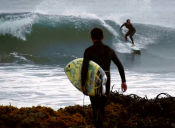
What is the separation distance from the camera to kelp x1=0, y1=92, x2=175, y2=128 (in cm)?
507

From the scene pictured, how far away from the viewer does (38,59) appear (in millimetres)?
19953

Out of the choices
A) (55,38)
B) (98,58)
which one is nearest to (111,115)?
(98,58)

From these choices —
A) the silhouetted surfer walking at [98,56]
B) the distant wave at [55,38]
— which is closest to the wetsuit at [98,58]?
the silhouetted surfer walking at [98,56]

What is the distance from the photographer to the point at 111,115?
643cm

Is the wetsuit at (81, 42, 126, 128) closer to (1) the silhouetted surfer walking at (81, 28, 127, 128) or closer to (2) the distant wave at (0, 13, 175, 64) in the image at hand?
(1) the silhouetted surfer walking at (81, 28, 127, 128)

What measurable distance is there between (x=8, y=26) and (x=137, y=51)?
835cm

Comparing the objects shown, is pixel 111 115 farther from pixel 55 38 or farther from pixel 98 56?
pixel 55 38

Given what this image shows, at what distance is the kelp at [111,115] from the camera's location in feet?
16.6

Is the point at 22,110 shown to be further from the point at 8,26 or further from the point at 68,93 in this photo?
the point at 8,26

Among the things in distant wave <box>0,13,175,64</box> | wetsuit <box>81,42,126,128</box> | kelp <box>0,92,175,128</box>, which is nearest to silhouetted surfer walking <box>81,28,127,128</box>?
wetsuit <box>81,42,126,128</box>

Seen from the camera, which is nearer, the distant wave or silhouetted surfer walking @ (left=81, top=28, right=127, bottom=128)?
silhouetted surfer walking @ (left=81, top=28, right=127, bottom=128)

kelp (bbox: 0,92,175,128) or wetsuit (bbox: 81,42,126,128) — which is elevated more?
wetsuit (bbox: 81,42,126,128)

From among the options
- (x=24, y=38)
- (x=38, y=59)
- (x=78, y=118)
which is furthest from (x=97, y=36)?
(x=24, y=38)

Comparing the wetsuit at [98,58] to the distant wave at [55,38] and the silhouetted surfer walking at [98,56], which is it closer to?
the silhouetted surfer walking at [98,56]
